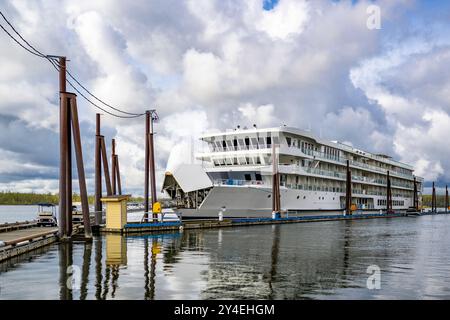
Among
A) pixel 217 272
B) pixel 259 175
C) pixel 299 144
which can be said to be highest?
pixel 299 144

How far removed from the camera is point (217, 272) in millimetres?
15391

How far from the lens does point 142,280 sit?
13602 mm

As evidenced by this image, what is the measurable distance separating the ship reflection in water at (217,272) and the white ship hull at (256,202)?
1830 centimetres

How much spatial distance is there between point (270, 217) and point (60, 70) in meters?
32.1

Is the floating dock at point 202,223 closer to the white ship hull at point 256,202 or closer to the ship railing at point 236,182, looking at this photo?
the white ship hull at point 256,202

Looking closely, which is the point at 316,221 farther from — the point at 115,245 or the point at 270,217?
the point at 115,245

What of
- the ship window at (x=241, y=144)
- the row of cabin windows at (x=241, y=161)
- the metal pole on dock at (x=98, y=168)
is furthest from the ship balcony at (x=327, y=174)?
the metal pole on dock at (x=98, y=168)

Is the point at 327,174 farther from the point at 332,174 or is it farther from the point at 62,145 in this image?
the point at 62,145

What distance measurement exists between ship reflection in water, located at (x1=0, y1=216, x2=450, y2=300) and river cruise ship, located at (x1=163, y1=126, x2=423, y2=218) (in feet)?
59.7

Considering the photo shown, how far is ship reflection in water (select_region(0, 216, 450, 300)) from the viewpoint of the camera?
1208 cm

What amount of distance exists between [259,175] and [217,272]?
1315 inches

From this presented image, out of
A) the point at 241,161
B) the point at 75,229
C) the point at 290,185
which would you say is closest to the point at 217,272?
the point at 75,229
